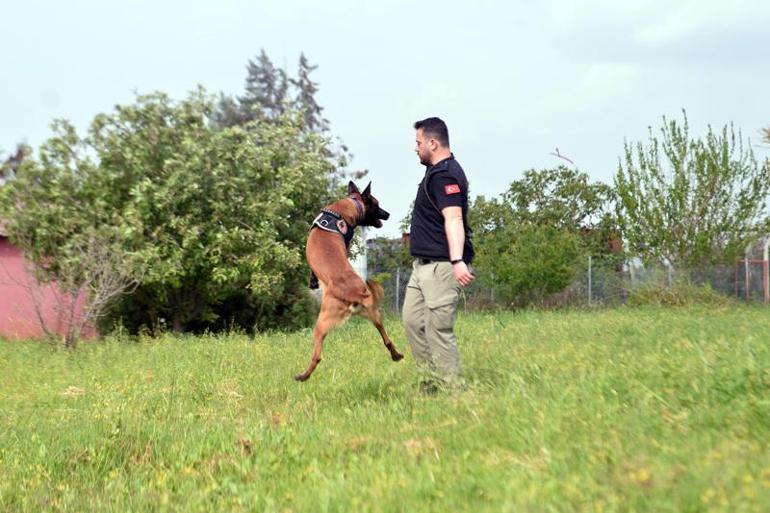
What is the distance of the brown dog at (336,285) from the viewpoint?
6.94m

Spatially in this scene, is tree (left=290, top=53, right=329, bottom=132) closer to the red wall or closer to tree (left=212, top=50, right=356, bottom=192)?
tree (left=212, top=50, right=356, bottom=192)

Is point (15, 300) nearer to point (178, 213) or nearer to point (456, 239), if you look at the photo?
point (178, 213)

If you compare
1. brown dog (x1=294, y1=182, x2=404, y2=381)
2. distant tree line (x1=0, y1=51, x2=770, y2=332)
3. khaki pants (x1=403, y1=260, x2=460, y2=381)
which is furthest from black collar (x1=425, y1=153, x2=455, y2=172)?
distant tree line (x1=0, y1=51, x2=770, y2=332)

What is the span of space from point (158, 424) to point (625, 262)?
2200 cm

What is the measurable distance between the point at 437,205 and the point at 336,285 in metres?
1.58

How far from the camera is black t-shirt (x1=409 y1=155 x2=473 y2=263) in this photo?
5785 millimetres

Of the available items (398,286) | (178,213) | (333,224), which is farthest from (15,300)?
(333,224)

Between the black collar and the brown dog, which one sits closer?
the black collar

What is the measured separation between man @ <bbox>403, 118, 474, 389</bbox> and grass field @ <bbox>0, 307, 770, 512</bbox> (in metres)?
0.36

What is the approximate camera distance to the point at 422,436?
4.53 metres

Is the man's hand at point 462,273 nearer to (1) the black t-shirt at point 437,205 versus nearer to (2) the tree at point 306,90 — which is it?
(1) the black t-shirt at point 437,205

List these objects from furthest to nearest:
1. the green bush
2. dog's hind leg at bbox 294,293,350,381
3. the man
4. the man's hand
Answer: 1. the green bush
2. dog's hind leg at bbox 294,293,350,381
3. the man
4. the man's hand

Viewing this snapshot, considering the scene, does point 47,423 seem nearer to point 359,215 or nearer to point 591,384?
point 359,215

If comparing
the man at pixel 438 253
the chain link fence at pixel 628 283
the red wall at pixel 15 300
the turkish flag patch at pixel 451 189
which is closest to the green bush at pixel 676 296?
the chain link fence at pixel 628 283
